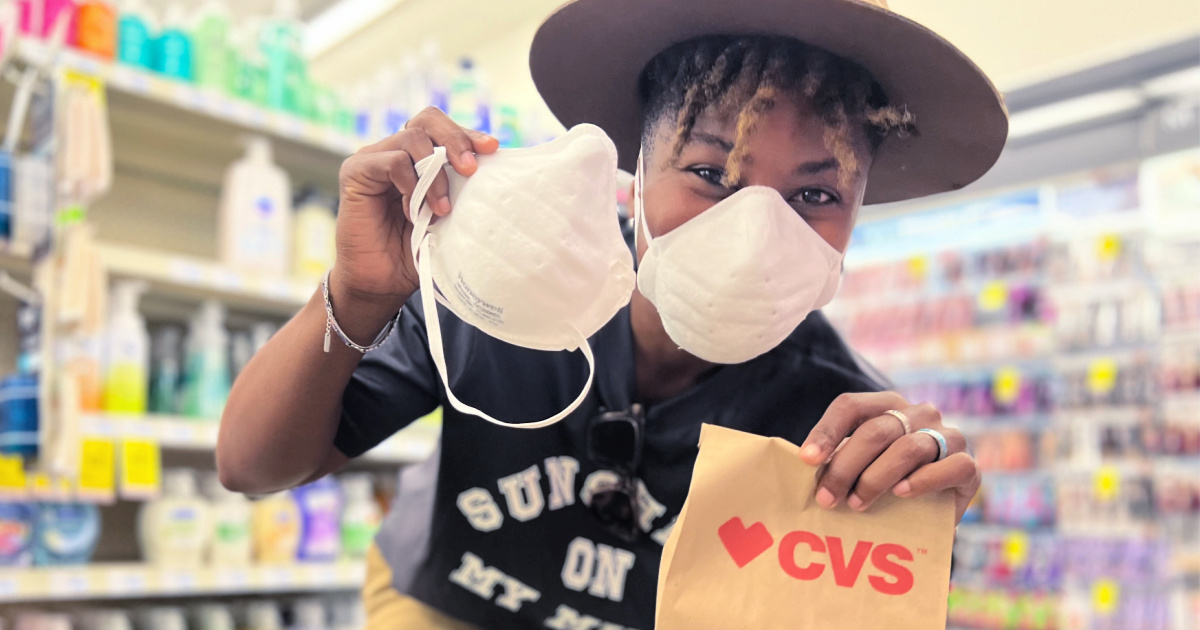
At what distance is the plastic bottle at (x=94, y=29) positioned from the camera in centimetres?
223

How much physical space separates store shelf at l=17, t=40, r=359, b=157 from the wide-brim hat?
1.57 metres

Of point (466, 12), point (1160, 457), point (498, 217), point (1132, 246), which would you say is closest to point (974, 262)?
point (1132, 246)

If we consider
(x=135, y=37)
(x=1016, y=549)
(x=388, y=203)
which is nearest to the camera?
(x=388, y=203)

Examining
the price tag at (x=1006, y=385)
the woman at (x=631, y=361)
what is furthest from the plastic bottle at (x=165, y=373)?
the price tag at (x=1006, y=385)

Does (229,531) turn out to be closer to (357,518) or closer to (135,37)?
(357,518)

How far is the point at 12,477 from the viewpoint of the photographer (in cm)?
206

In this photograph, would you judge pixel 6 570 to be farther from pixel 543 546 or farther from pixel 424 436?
pixel 543 546

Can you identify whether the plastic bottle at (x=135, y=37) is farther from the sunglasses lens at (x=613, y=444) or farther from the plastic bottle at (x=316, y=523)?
the sunglasses lens at (x=613, y=444)

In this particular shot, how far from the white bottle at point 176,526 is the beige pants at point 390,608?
1004 millimetres

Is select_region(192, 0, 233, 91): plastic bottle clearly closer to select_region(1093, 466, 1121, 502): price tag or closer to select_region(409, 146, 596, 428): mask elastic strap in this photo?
select_region(409, 146, 596, 428): mask elastic strap

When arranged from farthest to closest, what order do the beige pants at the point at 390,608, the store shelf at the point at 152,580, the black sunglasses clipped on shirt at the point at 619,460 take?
the store shelf at the point at 152,580 < the beige pants at the point at 390,608 < the black sunglasses clipped on shirt at the point at 619,460

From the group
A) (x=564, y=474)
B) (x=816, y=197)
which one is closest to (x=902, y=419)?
(x=816, y=197)

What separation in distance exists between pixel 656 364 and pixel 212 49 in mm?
1878

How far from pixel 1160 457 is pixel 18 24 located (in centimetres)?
437
